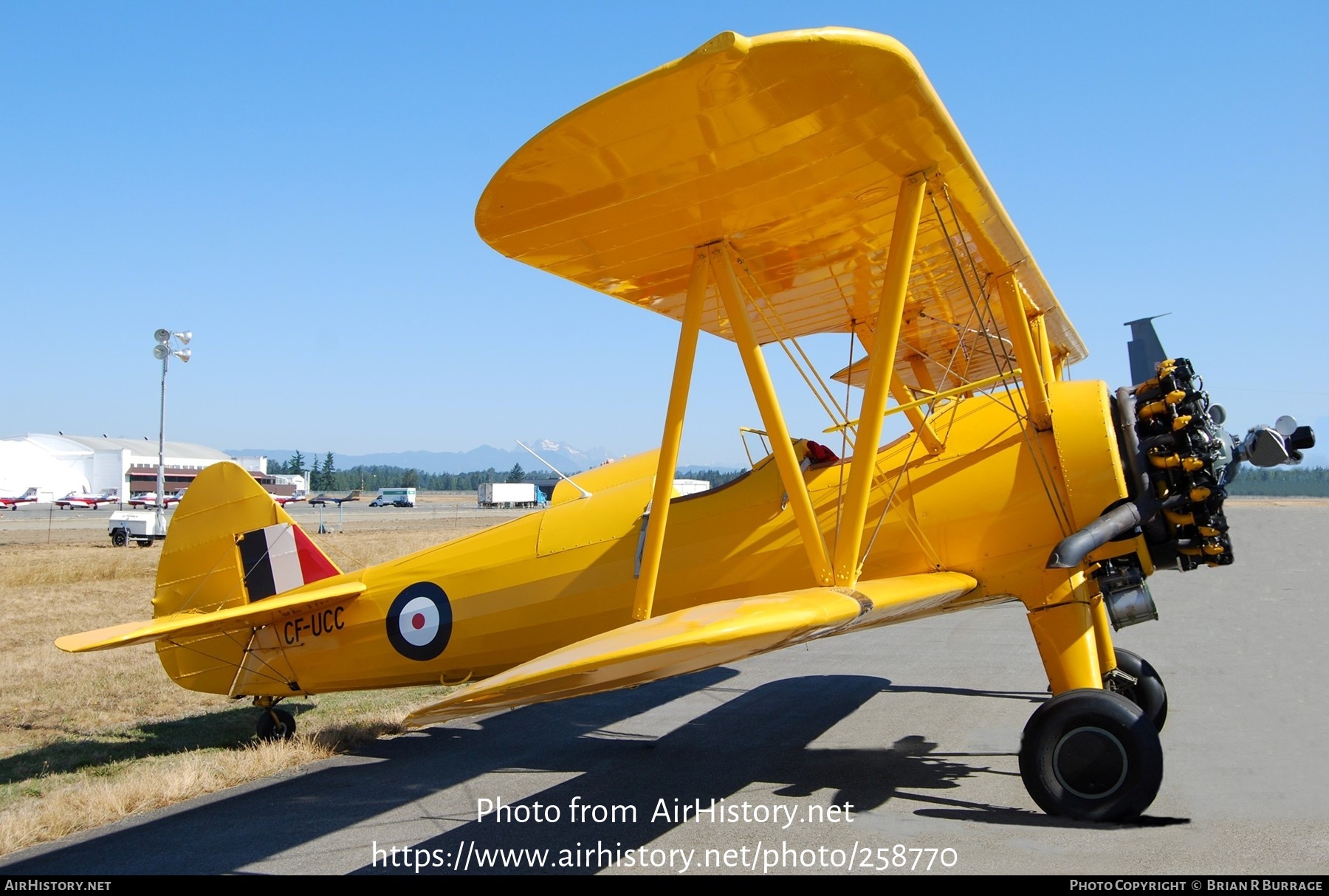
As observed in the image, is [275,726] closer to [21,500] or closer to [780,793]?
[780,793]

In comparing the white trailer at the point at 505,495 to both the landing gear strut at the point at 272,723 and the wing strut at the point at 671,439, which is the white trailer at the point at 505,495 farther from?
the wing strut at the point at 671,439

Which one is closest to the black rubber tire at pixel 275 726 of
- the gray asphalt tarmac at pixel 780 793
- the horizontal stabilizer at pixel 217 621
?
the horizontal stabilizer at pixel 217 621

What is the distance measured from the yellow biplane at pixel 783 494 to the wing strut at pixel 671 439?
0.05ft

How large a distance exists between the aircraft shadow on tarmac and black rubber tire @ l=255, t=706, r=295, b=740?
76 centimetres

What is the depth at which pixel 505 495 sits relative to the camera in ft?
261

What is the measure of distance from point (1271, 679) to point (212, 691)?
29.8 ft

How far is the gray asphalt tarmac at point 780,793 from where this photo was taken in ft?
13.6

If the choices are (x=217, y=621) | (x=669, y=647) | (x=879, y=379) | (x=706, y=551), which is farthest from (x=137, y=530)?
(x=669, y=647)

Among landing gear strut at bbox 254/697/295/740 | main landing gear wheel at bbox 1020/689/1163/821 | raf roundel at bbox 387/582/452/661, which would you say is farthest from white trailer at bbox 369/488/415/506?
main landing gear wheel at bbox 1020/689/1163/821

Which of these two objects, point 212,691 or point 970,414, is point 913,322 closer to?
point 970,414

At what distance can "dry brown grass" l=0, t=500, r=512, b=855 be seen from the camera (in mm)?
5363

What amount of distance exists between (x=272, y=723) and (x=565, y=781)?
2.89 m

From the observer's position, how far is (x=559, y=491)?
280 inches

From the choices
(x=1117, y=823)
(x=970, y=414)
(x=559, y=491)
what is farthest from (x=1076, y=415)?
(x=559, y=491)
